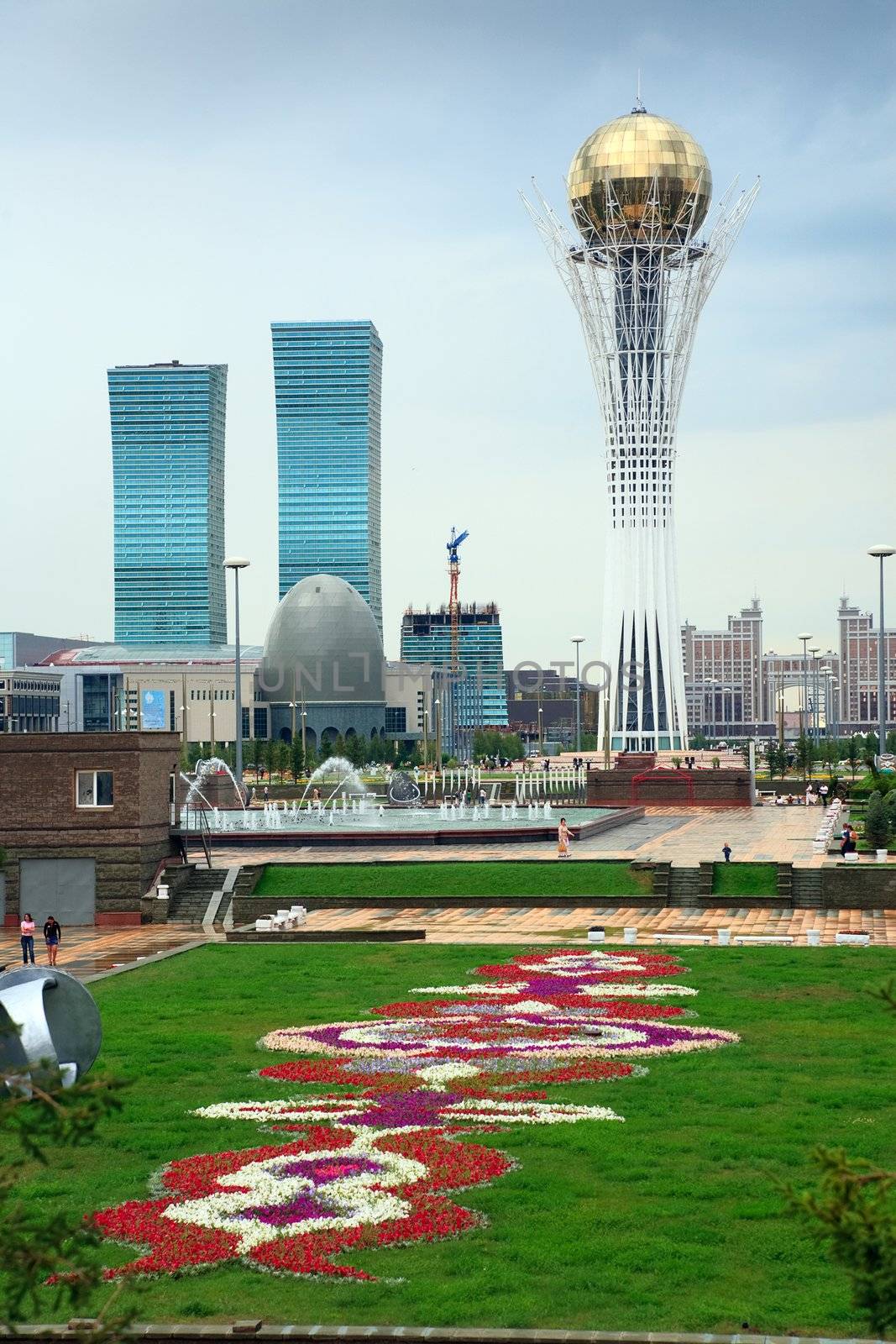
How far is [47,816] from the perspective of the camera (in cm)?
3675

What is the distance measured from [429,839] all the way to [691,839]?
Answer: 8312mm

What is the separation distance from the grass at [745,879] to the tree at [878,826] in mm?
5553

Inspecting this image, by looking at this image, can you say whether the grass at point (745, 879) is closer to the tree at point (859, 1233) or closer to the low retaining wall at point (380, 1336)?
the low retaining wall at point (380, 1336)

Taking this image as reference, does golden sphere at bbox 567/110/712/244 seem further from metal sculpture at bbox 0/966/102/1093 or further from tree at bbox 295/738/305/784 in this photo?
metal sculpture at bbox 0/966/102/1093

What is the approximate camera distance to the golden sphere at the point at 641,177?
364 ft

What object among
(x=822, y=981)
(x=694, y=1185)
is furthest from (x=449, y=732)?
(x=694, y=1185)

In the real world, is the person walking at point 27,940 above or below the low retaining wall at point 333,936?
above

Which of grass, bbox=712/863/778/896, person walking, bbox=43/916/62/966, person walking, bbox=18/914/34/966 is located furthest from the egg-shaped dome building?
person walking, bbox=18/914/34/966

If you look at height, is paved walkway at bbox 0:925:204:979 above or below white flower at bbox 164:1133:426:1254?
below

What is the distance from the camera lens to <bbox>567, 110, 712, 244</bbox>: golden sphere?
111000 mm

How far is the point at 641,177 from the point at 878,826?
77.4m

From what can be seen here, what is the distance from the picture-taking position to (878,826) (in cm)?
4178

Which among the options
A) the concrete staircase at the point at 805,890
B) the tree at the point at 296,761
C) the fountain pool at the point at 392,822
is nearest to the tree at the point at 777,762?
the fountain pool at the point at 392,822

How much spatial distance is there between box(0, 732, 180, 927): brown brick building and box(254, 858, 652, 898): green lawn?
3.05 m
